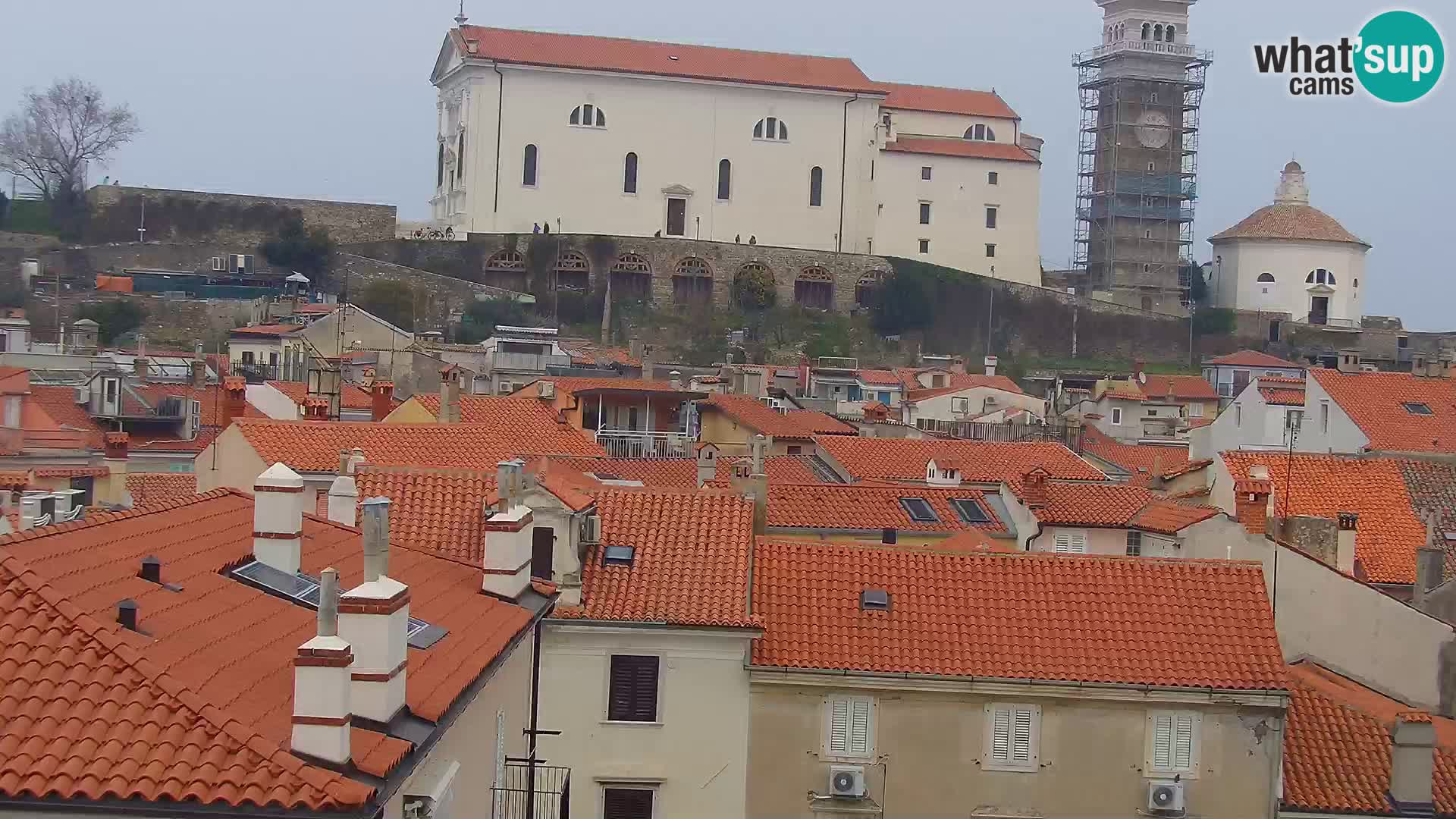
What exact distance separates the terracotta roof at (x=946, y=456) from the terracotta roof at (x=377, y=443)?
689 centimetres

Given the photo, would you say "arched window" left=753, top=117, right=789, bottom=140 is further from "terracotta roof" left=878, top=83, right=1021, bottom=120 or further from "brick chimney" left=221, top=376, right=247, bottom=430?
"brick chimney" left=221, top=376, right=247, bottom=430

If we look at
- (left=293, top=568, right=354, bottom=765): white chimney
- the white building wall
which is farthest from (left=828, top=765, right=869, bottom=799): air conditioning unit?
(left=293, top=568, right=354, bottom=765): white chimney

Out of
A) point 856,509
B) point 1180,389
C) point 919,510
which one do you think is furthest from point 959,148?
point 856,509

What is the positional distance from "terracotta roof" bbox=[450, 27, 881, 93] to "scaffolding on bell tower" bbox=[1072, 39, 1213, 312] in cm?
1089

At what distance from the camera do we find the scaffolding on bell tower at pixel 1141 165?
91375mm

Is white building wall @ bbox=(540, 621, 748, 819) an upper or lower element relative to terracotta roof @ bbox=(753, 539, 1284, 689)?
lower

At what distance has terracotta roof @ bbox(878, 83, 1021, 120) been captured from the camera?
93.3 meters

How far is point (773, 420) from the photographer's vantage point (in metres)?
40.6

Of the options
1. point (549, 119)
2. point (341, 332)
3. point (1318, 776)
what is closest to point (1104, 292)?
point (549, 119)

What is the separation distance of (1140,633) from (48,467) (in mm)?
14814

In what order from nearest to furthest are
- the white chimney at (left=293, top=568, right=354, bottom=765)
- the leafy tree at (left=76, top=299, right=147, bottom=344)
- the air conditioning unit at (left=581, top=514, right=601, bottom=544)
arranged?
the white chimney at (left=293, top=568, right=354, bottom=765)
the air conditioning unit at (left=581, top=514, right=601, bottom=544)
the leafy tree at (left=76, top=299, right=147, bottom=344)

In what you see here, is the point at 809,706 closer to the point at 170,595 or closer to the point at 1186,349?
the point at 170,595

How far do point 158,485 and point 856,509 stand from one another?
908cm

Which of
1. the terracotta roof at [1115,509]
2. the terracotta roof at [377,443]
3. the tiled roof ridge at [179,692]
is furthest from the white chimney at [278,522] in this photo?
the terracotta roof at [1115,509]
